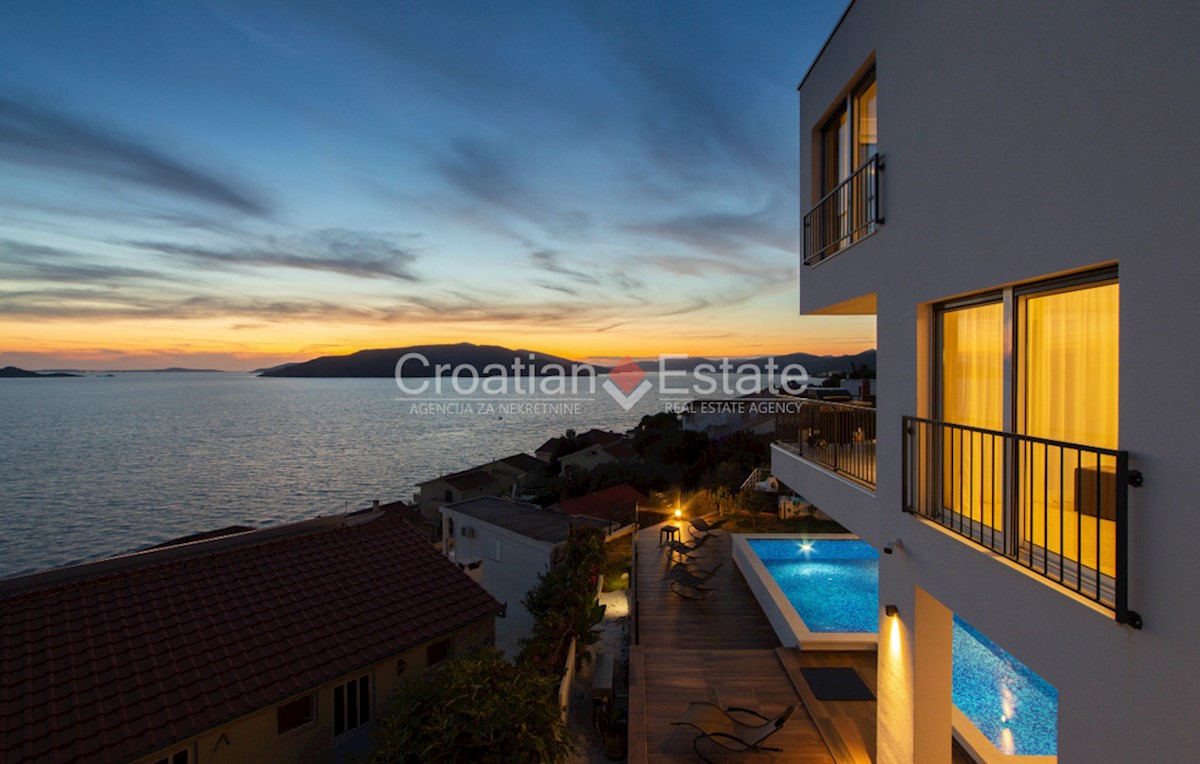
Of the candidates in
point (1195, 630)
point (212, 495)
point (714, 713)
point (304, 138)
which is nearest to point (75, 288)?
point (212, 495)

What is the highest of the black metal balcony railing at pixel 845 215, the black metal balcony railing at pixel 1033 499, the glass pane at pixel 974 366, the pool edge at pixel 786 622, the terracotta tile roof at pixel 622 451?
the black metal balcony railing at pixel 845 215

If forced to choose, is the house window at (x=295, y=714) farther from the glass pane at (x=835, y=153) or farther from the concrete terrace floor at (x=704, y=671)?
the glass pane at (x=835, y=153)

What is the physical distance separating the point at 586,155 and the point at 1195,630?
28358mm

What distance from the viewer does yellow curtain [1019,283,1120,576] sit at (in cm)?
303

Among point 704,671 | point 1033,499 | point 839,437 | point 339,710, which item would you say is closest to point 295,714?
point 339,710

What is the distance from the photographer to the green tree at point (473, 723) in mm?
6797

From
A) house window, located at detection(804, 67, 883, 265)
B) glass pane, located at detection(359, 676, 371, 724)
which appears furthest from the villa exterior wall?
glass pane, located at detection(359, 676, 371, 724)

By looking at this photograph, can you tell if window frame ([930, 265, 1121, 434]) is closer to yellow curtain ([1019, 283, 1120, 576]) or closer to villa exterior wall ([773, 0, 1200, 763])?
yellow curtain ([1019, 283, 1120, 576])

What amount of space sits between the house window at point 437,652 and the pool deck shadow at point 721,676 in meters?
3.98

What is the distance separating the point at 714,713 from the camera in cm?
679

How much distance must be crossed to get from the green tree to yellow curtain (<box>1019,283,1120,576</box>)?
20.5 ft

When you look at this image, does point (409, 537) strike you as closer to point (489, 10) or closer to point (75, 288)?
point (489, 10)

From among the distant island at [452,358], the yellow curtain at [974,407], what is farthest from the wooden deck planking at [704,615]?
the distant island at [452,358]

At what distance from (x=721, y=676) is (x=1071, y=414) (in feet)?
22.1
